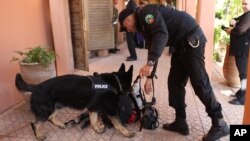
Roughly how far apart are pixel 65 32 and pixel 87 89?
7.22ft

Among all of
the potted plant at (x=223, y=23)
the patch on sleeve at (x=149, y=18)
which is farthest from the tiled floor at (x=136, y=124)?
the potted plant at (x=223, y=23)

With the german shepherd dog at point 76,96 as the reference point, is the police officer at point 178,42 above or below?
above

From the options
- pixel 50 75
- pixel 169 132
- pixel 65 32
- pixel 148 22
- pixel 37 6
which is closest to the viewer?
pixel 148 22

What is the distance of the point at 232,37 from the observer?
432 centimetres

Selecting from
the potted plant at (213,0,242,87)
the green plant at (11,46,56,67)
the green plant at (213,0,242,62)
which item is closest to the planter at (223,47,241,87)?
the potted plant at (213,0,242,87)

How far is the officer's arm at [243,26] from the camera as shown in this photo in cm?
393

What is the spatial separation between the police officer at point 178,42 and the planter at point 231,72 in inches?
82.9

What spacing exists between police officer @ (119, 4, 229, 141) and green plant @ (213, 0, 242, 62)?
12.3 feet

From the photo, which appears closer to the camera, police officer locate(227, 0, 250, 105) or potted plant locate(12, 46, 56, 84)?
potted plant locate(12, 46, 56, 84)

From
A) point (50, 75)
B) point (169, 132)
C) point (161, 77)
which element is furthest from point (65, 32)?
point (169, 132)

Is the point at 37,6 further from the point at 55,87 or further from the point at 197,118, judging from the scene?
the point at 197,118

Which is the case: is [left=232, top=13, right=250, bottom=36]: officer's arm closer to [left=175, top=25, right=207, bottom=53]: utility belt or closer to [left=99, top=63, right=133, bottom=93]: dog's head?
[left=175, top=25, right=207, bottom=53]: utility belt

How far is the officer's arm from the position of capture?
3932 mm

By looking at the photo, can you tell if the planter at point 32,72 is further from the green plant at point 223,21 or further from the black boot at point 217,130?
the green plant at point 223,21
